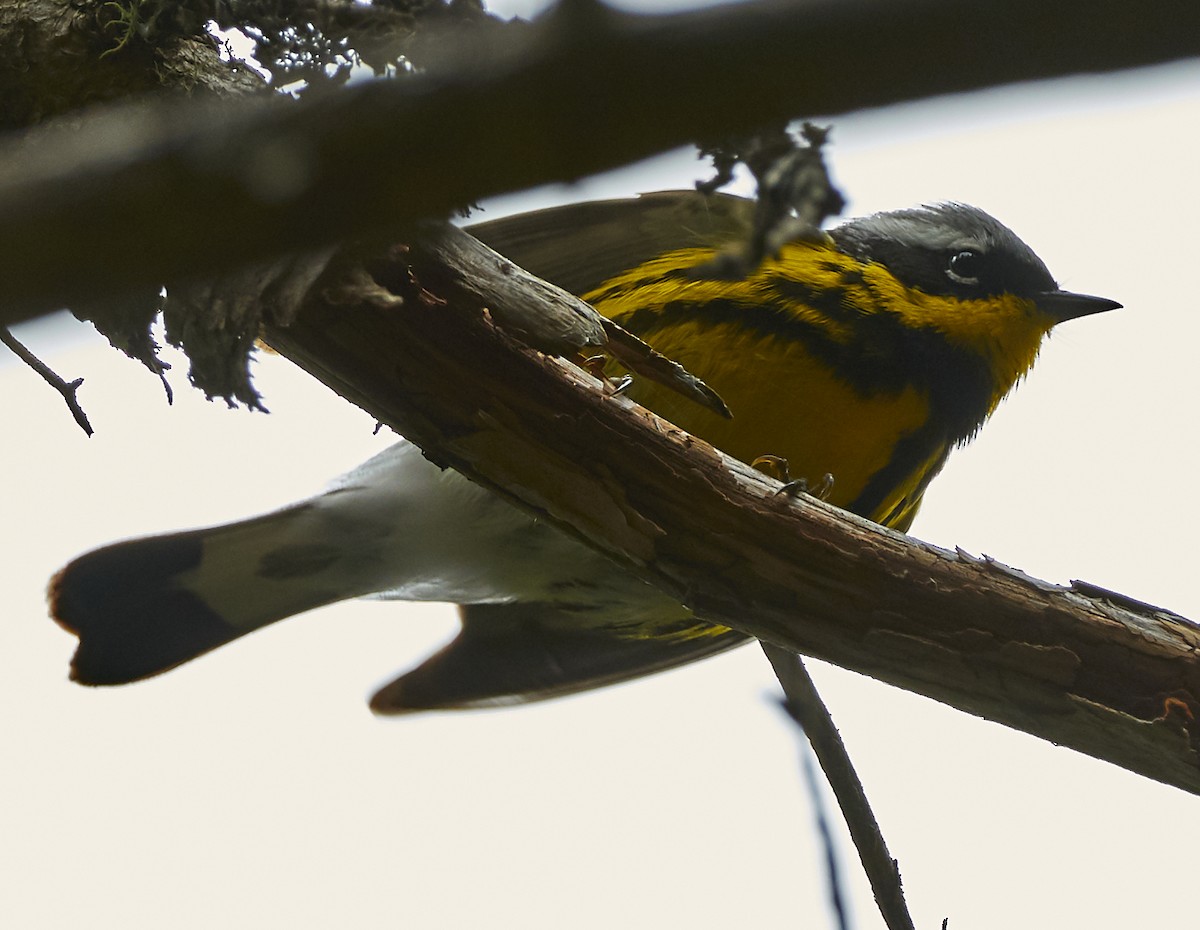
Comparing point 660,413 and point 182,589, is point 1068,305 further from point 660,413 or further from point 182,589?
point 182,589

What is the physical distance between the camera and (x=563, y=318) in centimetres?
197

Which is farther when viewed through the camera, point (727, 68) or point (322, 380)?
point (322, 380)

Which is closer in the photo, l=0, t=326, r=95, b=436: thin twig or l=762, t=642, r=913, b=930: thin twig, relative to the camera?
l=0, t=326, r=95, b=436: thin twig

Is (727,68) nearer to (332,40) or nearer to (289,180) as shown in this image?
(289,180)

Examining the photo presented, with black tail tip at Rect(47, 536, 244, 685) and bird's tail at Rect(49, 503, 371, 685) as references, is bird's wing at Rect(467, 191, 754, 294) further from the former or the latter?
black tail tip at Rect(47, 536, 244, 685)

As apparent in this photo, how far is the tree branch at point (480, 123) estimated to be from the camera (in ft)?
1.92

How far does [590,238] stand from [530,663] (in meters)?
1.34

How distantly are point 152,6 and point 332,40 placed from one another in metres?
0.42

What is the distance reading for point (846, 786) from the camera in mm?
2797

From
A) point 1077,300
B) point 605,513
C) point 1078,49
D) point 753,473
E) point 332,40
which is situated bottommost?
point 1078,49

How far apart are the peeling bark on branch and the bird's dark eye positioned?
1228mm

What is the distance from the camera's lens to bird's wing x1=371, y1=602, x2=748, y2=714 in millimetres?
3758

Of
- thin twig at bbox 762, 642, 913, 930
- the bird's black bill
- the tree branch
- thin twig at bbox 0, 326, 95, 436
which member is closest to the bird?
the bird's black bill

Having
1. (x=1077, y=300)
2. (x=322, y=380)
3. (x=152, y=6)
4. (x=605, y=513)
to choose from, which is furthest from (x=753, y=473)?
(x=1077, y=300)
